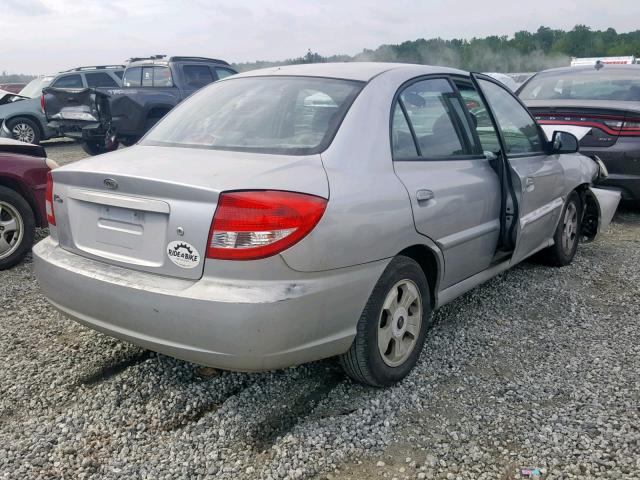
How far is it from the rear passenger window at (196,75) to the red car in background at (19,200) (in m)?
6.75

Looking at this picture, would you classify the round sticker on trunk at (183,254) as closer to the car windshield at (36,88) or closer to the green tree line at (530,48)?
the car windshield at (36,88)

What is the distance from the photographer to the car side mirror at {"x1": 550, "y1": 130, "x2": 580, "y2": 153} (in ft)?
14.7

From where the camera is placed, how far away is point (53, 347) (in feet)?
11.7

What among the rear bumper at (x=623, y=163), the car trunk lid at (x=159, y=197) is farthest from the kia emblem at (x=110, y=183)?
the rear bumper at (x=623, y=163)

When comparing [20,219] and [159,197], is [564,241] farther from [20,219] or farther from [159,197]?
[20,219]

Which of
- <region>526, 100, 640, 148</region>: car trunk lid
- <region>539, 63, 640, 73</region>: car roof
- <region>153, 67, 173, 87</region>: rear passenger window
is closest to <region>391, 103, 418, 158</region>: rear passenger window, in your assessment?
<region>526, 100, 640, 148</region>: car trunk lid

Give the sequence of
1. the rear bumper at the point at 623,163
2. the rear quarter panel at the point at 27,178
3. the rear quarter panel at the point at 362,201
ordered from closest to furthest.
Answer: the rear quarter panel at the point at 362,201, the rear quarter panel at the point at 27,178, the rear bumper at the point at 623,163

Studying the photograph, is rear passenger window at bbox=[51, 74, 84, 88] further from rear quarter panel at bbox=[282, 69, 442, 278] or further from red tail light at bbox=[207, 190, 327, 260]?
red tail light at bbox=[207, 190, 327, 260]

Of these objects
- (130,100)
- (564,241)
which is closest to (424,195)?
(564,241)

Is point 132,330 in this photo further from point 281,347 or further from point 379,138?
Answer: point 379,138

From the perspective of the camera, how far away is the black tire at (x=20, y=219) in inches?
196

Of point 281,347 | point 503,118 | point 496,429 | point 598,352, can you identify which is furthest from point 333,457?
point 503,118

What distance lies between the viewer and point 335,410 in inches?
113

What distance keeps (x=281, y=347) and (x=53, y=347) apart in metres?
1.83
